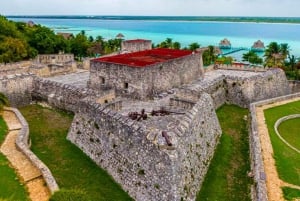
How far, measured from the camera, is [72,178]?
14891 mm

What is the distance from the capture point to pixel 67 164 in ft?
53.3

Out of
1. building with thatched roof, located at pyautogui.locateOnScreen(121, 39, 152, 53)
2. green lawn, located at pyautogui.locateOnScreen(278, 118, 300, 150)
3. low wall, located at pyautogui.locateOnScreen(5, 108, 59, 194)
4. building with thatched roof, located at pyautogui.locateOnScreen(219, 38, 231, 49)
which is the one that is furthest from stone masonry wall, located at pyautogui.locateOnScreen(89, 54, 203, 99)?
building with thatched roof, located at pyautogui.locateOnScreen(219, 38, 231, 49)

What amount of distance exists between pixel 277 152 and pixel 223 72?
59.0 ft

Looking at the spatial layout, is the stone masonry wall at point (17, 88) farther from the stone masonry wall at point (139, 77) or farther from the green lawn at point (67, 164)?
the stone masonry wall at point (139, 77)

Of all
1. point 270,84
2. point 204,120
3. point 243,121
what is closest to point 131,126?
point 204,120

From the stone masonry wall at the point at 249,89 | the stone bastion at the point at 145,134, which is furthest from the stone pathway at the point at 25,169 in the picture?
the stone masonry wall at the point at 249,89

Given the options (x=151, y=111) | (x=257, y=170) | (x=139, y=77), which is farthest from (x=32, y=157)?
(x=139, y=77)

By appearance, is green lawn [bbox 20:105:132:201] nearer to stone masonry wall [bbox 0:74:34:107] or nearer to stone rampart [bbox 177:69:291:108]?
stone masonry wall [bbox 0:74:34:107]

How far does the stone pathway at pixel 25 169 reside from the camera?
12.3 meters

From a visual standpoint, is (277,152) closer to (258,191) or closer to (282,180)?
(282,180)

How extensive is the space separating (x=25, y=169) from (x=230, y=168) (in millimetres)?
9138

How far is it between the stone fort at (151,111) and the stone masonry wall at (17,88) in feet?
0.23

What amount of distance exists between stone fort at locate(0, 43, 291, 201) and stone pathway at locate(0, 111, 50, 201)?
3.09 metres

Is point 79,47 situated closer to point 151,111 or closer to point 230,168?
point 151,111
